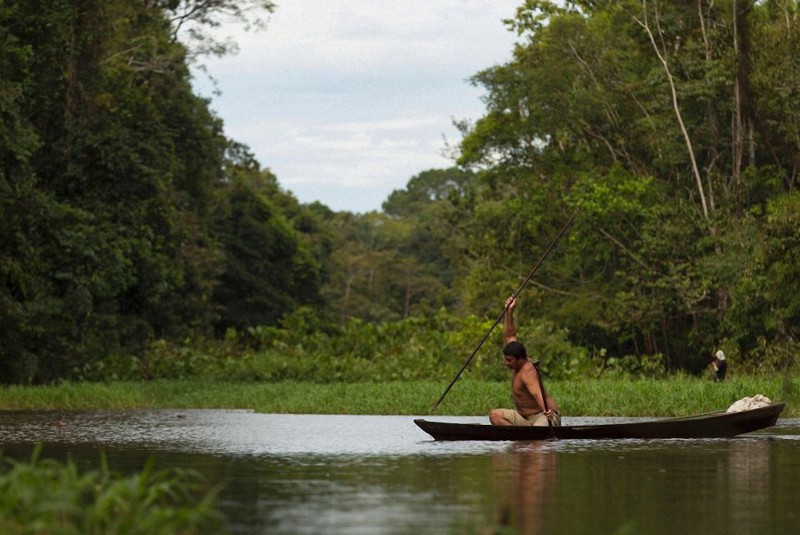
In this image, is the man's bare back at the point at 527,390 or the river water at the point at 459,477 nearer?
the river water at the point at 459,477

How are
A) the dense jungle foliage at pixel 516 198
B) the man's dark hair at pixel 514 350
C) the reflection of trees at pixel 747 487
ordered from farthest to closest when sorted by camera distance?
the dense jungle foliage at pixel 516 198
the man's dark hair at pixel 514 350
the reflection of trees at pixel 747 487

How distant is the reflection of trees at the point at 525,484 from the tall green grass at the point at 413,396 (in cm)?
947

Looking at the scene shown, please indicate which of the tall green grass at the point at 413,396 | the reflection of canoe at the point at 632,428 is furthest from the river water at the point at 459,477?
the tall green grass at the point at 413,396

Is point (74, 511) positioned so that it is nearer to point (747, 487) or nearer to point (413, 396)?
point (747, 487)

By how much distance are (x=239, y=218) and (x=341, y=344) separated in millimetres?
23925

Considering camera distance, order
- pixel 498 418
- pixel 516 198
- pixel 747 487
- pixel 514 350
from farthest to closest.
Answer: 1. pixel 516 198
2. pixel 498 418
3. pixel 514 350
4. pixel 747 487

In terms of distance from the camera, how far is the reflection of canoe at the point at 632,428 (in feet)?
59.6

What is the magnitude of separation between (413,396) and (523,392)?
463 inches

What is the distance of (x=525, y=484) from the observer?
1259 centimetres

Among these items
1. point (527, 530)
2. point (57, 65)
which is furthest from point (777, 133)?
point (527, 530)

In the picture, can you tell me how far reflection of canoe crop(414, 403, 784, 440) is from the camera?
18.2 metres

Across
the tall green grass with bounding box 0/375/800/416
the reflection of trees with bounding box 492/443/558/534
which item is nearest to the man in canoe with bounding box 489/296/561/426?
the reflection of trees with bounding box 492/443/558/534

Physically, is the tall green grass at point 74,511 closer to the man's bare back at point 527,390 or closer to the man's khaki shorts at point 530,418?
the man's bare back at point 527,390

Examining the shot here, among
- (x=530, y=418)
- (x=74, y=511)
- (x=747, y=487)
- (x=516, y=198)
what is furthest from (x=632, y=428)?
(x=516, y=198)
